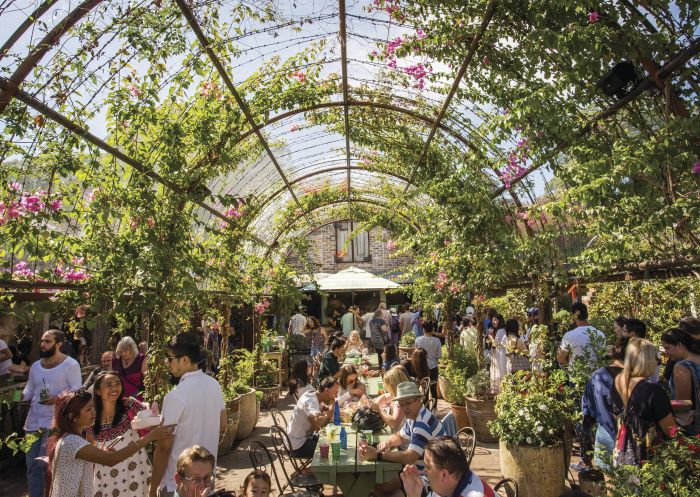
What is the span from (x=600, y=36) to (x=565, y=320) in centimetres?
386

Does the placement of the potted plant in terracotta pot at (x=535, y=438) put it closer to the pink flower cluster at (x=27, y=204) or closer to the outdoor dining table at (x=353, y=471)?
the outdoor dining table at (x=353, y=471)

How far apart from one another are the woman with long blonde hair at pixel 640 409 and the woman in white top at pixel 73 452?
11.0ft

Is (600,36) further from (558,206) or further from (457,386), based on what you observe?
(457,386)

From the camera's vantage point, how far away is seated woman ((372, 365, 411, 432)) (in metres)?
4.98

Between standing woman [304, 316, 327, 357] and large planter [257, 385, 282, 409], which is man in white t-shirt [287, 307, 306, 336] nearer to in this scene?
standing woman [304, 316, 327, 357]

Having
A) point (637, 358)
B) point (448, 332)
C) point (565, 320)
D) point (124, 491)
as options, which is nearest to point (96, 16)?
point (124, 491)

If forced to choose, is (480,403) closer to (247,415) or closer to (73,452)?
(247,415)

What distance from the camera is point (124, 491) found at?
3578 millimetres

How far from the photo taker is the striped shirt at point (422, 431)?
4.09m

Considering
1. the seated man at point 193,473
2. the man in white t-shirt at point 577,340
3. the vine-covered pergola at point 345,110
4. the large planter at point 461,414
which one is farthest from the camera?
the large planter at point 461,414

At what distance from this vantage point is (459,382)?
8.02m

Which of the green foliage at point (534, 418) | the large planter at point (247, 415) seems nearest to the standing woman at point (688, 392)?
the green foliage at point (534, 418)

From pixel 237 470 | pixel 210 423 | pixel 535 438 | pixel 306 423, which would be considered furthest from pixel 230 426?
pixel 535 438

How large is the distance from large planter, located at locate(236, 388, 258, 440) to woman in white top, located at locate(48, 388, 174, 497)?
449 centimetres
